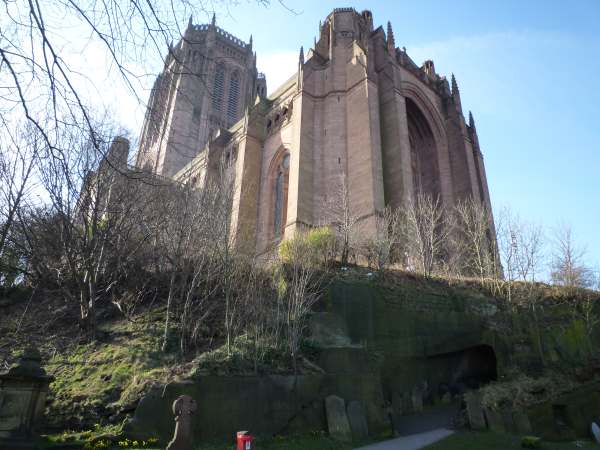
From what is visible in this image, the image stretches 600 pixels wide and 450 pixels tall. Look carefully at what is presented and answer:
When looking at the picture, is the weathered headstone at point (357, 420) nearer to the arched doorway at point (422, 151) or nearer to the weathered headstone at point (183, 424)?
the weathered headstone at point (183, 424)

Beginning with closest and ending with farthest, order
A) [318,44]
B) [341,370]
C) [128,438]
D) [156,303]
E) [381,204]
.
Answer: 1. [128,438]
2. [341,370]
3. [156,303]
4. [381,204]
5. [318,44]

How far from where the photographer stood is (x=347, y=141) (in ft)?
72.2

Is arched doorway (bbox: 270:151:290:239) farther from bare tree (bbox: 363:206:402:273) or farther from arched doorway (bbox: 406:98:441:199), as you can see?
arched doorway (bbox: 406:98:441:199)

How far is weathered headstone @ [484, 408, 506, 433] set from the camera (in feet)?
30.2

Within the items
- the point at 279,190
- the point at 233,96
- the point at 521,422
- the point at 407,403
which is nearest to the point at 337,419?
the point at 407,403

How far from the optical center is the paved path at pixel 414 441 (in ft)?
25.3

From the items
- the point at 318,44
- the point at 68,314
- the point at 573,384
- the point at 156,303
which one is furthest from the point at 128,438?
the point at 318,44

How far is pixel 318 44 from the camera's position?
87.5 ft

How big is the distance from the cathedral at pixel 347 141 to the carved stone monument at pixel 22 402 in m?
10.9

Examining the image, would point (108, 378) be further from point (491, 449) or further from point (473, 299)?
point (473, 299)

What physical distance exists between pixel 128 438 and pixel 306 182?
15.7m

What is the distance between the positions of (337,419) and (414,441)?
1626 millimetres

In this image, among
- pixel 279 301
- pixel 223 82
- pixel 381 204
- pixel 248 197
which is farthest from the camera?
pixel 223 82

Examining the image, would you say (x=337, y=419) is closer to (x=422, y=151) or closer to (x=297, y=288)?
(x=297, y=288)
